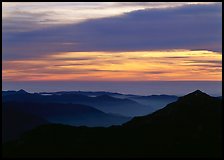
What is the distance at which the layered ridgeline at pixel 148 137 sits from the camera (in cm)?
12188

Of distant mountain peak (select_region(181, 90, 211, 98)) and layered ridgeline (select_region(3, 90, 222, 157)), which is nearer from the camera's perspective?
layered ridgeline (select_region(3, 90, 222, 157))

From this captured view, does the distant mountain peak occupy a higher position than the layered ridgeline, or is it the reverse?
the distant mountain peak

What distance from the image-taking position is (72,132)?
463 feet

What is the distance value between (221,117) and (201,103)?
1050 centimetres

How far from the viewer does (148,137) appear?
131 metres

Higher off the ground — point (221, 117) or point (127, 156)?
point (221, 117)

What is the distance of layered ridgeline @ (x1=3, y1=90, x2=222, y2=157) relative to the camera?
121875 mm

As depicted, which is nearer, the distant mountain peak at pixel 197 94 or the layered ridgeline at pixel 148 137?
the layered ridgeline at pixel 148 137

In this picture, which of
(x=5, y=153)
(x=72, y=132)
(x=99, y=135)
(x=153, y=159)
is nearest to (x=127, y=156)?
(x=153, y=159)

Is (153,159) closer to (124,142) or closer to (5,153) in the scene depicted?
(124,142)

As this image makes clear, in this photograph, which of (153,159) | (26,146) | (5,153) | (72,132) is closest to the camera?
(153,159)

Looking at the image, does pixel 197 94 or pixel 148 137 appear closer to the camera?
pixel 148 137

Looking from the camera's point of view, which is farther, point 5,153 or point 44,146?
point 44,146

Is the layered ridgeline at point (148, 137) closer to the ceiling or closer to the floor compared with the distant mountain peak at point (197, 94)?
closer to the floor
